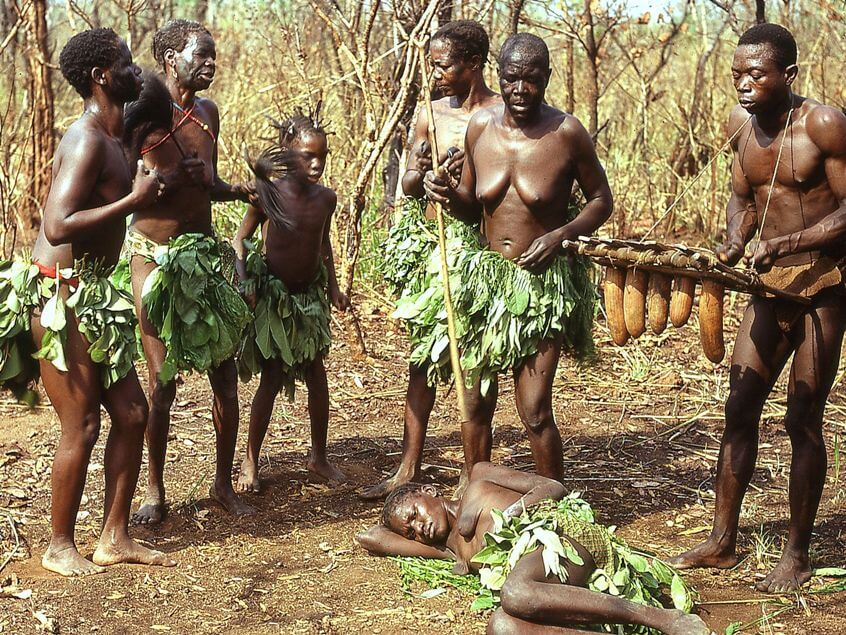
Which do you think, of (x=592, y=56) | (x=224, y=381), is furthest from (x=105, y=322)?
(x=592, y=56)

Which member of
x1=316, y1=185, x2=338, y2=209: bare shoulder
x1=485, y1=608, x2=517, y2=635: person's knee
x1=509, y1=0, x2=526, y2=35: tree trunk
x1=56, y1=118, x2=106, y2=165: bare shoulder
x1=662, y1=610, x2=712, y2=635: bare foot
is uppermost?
x1=509, y1=0, x2=526, y2=35: tree trunk

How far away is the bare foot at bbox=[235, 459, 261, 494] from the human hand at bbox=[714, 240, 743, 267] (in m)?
2.43

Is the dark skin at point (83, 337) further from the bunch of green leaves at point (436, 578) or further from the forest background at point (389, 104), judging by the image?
the forest background at point (389, 104)

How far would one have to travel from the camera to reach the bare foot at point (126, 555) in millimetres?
4117

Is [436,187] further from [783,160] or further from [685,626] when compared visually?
[685,626]

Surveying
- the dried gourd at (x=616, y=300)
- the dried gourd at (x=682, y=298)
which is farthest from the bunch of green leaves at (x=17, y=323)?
the dried gourd at (x=682, y=298)

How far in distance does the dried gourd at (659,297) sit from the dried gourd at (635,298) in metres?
0.03

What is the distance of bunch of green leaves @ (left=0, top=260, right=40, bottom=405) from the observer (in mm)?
3967

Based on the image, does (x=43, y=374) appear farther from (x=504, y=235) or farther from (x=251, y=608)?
(x=504, y=235)

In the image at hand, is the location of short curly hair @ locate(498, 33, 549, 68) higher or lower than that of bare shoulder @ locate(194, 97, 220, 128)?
higher

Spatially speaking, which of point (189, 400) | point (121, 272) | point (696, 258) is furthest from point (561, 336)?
point (189, 400)

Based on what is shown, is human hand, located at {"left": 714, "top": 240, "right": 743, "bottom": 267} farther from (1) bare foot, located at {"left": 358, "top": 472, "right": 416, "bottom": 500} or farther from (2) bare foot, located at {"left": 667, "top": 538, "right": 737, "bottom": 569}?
(1) bare foot, located at {"left": 358, "top": 472, "right": 416, "bottom": 500}

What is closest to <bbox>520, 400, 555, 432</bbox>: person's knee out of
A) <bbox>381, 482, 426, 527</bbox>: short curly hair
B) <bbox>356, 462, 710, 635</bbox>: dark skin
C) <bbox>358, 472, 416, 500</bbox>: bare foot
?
<bbox>356, 462, 710, 635</bbox>: dark skin

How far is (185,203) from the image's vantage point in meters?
4.59
